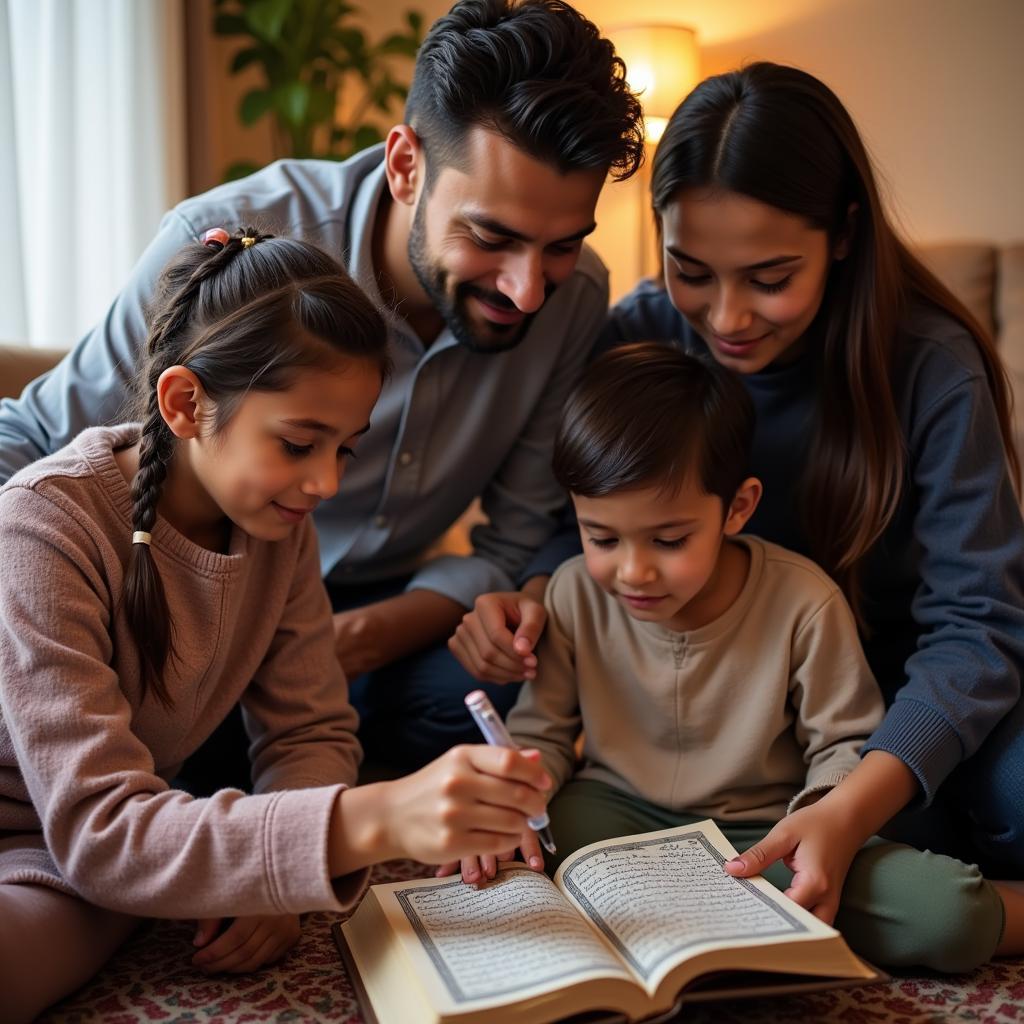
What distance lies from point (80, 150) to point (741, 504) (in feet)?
5.94

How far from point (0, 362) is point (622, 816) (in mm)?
1089

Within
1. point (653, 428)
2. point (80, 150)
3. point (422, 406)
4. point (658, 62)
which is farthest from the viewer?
point (658, 62)

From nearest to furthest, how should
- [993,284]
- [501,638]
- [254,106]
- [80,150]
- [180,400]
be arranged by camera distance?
[180,400]
[501,638]
[80,150]
[993,284]
[254,106]

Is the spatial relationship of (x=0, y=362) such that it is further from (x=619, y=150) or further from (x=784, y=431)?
(x=784, y=431)

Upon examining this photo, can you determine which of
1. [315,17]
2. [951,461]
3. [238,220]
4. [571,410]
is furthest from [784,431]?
[315,17]

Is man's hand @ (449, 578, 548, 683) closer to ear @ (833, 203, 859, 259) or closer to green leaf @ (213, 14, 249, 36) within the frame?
ear @ (833, 203, 859, 259)

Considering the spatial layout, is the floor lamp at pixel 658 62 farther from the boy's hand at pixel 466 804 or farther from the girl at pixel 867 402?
the boy's hand at pixel 466 804

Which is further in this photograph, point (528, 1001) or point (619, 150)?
point (619, 150)

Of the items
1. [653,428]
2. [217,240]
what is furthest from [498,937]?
[217,240]

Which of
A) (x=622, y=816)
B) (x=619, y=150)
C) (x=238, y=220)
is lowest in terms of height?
(x=622, y=816)

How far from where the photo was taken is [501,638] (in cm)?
135

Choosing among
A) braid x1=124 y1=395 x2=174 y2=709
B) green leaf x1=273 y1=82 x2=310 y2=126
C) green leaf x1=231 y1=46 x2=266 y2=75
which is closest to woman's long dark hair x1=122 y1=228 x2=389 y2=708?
braid x1=124 y1=395 x2=174 y2=709

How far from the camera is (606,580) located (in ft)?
4.21

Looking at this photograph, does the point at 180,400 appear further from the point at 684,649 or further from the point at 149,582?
the point at 684,649
